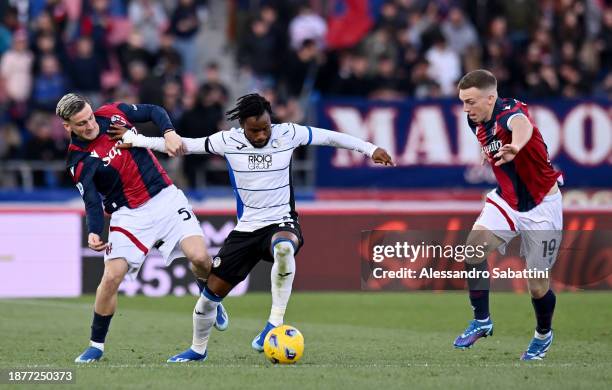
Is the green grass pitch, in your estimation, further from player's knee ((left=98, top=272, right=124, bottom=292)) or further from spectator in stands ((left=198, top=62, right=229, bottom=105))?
spectator in stands ((left=198, top=62, right=229, bottom=105))

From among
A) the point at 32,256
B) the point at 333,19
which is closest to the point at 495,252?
the point at 32,256

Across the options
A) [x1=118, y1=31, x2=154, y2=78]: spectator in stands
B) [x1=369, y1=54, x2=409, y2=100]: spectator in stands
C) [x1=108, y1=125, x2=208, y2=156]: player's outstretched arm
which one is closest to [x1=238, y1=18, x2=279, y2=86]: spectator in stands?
[x1=118, y1=31, x2=154, y2=78]: spectator in stands

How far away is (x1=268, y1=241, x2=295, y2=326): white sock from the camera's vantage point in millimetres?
9820

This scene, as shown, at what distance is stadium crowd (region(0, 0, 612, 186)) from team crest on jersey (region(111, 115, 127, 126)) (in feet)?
26.1

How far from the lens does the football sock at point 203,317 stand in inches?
394

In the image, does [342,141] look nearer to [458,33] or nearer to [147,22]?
[147,22]

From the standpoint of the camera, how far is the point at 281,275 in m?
9.95

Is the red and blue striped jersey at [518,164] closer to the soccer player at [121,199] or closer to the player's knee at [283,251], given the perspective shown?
the player's knee at [283,251]

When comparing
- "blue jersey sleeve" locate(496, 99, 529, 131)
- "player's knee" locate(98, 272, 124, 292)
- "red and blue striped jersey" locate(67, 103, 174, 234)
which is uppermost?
"blue jersey sleeve" locate(496, 99, 529, 131)

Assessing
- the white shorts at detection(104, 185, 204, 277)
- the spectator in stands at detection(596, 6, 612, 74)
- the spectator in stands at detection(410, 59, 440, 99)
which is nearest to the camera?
the white shorts at detection(104, 185, 204, 277)

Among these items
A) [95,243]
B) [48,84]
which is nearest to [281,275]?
[95,243]

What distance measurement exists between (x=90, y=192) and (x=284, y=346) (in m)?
1.98

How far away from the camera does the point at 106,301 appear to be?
9.94 m

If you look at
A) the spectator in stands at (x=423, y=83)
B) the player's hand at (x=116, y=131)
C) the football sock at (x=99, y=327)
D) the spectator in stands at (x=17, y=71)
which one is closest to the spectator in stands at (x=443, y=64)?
the spectator in stands at (x=423, y=83)
